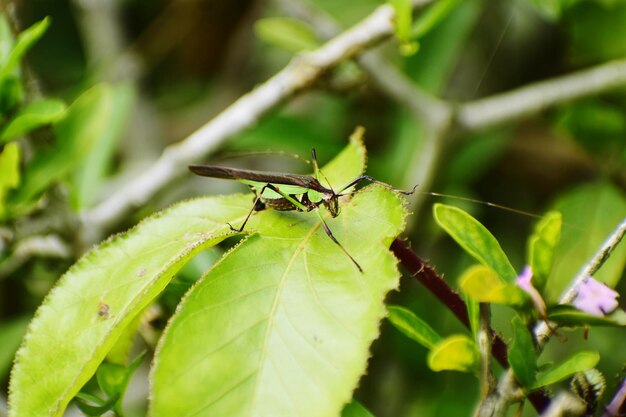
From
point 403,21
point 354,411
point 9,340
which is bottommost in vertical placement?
point 9,340

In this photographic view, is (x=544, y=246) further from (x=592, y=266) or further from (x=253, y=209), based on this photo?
(x=253, y=209)

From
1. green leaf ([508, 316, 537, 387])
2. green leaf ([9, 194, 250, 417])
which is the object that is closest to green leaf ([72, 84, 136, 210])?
green leaf ([9, 194, 250, 417])

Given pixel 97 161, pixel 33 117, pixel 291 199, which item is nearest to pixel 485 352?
pixel 291 199

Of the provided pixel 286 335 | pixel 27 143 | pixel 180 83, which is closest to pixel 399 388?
pixel 27 143

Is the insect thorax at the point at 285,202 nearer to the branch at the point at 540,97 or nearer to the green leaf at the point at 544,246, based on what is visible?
the green leaf at the point at 544,246

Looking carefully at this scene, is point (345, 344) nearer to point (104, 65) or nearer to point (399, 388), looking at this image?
point (399, 388)

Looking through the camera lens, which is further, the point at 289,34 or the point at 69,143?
the point at 289,34
